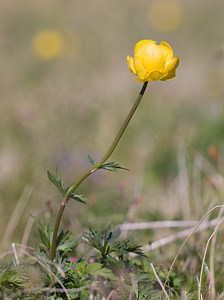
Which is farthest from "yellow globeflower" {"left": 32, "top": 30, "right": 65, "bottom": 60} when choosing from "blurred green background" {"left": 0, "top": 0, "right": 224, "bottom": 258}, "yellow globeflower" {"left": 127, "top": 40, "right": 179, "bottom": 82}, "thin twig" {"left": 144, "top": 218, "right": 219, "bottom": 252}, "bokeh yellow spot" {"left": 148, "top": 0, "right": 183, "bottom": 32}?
"yellow globeflower" {"left": 127, "top": 40, "right": 179, "bottom": 82}

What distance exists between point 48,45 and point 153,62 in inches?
265

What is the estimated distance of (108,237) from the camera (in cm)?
151

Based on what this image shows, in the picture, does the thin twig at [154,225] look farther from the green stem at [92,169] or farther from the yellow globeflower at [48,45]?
the yellow globeflower at [48,45]

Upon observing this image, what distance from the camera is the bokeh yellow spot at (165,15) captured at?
839 centimetres

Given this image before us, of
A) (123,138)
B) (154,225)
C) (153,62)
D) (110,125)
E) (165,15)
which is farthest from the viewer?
(165,15)

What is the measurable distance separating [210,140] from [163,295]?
2.35 m

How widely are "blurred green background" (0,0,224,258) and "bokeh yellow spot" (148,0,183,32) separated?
0.04 meters

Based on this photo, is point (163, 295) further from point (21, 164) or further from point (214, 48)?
point (214, 48)

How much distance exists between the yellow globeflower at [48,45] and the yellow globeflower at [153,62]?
20.4 feet

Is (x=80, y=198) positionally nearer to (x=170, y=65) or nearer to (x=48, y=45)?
(x=170, y=65)

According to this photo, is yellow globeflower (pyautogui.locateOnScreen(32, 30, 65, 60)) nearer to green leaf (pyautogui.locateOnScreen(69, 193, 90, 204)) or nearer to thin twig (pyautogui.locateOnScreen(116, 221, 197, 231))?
thin twig (pyautogui.locateOnScreen(116, 221, 197, 231))

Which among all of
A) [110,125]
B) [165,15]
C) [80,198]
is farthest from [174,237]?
[165,15]

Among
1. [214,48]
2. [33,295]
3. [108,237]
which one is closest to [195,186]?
[108,237]

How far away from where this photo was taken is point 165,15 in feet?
28.7
